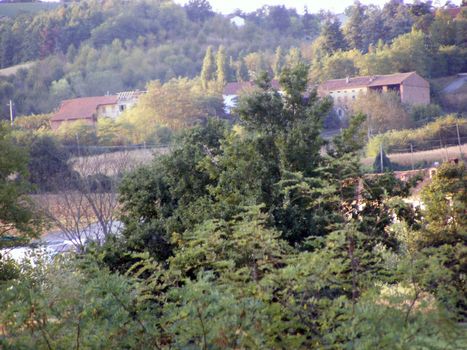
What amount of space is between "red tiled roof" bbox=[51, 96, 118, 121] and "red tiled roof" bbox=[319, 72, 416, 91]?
980 inches

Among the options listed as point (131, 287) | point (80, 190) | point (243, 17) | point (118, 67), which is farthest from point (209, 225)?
point (243, 17)

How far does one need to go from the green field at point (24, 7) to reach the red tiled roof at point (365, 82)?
63.0m

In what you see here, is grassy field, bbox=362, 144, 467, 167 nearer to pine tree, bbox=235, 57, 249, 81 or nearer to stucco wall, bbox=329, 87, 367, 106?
stucco wall, bbox=329, 87, 367, 106

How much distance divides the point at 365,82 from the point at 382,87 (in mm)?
1557

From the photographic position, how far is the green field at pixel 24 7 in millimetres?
114562

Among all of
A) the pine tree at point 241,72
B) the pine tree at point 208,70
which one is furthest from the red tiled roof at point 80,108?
the pine tree at point 241,72

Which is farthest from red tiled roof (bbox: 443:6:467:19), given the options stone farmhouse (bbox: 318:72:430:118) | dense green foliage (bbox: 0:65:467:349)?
dense green foliage (bbox: 0:65:467:349)

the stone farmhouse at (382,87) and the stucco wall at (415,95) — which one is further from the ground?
the stone farmhouse at (382,87)

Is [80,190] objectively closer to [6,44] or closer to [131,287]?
[131,287]

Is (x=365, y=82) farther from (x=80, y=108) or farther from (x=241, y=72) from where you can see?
(x=80, y=108)

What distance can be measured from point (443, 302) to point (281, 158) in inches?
363

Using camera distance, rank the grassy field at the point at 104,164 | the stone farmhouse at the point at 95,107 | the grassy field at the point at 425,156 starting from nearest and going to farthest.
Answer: the grassy field at the point at 104,164 < the grassy field at the point at 425,156 < the stone farmhouse at the point at 95,107

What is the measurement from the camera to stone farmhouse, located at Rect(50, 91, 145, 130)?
73.9 metres

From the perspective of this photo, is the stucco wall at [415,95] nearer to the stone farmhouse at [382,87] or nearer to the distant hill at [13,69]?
the stone farmhouse at [382,87]
